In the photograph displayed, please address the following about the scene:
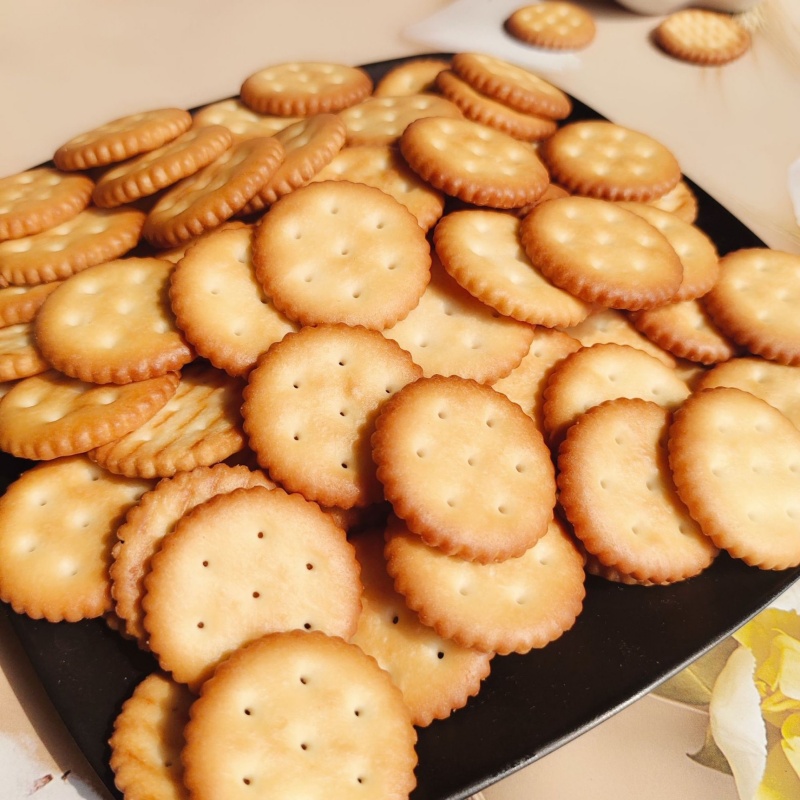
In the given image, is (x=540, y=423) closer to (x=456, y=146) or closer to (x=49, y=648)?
(x=456, y=146)

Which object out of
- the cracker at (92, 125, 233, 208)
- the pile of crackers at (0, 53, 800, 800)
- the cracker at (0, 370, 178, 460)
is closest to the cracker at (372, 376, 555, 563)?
the pile of crackers at (0, 53, 800, 800)

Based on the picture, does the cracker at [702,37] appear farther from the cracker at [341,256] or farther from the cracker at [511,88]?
the cracker at [341,256]

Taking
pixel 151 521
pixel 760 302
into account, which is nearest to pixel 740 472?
pixel 760 302

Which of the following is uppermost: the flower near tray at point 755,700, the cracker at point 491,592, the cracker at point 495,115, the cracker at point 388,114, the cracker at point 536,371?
the cracker at point 388,114

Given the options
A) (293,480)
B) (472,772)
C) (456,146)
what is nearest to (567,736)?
(472,772)

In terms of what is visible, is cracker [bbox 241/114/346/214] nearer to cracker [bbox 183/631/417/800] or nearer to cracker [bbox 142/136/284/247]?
cracker [bbox 142/136/284/247]

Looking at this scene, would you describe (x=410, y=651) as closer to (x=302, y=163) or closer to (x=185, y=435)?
(x=185, y=435)

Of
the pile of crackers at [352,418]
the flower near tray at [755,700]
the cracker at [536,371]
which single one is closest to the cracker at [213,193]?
the pile of crackers at [352,418]
